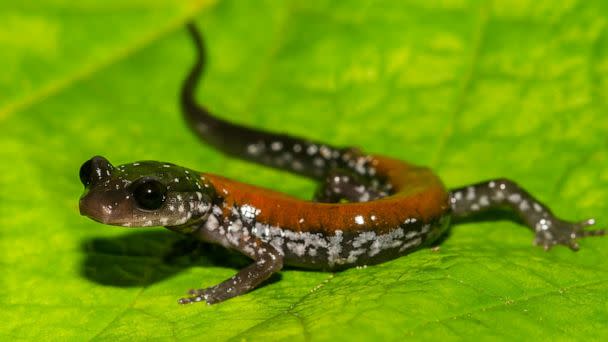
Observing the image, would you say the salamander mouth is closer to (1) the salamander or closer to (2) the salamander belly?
(1) the salamander

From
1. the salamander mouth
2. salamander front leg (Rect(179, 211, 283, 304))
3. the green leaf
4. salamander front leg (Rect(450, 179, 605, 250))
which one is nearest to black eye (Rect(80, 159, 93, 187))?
the salamander mouth

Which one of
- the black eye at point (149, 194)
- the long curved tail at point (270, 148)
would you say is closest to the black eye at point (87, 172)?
the black eye at point (149, 194)

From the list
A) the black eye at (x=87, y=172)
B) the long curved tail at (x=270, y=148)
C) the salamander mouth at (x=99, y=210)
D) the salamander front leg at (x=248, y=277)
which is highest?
the long curved tail at (x=270, y=148)

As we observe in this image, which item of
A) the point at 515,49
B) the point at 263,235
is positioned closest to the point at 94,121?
the point at 263,235

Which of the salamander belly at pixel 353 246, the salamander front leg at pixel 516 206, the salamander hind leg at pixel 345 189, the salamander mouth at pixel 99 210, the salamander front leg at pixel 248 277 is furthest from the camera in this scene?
the salamander hind leg at pixel 345 189

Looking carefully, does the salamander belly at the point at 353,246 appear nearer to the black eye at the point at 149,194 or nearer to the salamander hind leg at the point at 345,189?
the salamander hind leg at the point at 345,189

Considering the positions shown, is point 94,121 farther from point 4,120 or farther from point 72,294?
point 72,294

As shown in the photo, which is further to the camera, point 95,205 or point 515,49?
point 515,49
